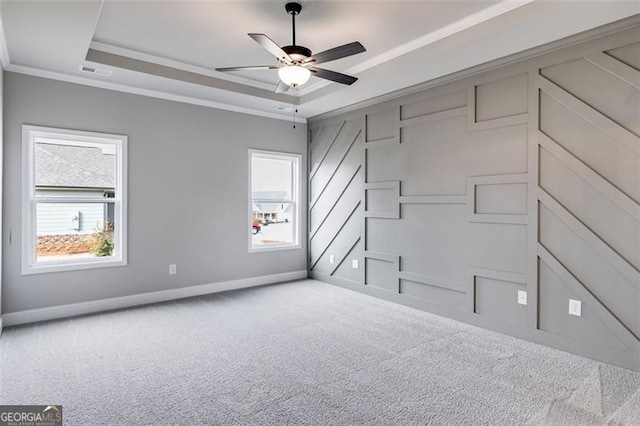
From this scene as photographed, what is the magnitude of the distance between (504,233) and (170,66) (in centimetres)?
408

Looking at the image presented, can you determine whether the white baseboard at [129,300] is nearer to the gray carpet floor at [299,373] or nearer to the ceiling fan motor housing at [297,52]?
the gray carpet floor at [299,373]

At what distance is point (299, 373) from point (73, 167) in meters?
3.58

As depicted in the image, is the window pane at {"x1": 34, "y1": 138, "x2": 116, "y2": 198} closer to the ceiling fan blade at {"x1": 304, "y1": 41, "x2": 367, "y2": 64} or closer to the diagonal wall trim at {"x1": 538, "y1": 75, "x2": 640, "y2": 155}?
the ceiling fan blade at {"x1": 304, "y1": 41, "x2": 367, "y2": 64}

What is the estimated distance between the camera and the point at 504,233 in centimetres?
372

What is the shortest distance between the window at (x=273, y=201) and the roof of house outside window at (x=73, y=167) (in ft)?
6.37

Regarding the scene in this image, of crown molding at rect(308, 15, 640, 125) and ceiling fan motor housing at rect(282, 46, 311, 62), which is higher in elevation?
crown molding at rect(308, 15, 640, 125)

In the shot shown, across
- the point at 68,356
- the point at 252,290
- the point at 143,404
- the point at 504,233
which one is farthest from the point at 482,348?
the point at 68,356

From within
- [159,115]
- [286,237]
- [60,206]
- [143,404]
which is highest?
[159,115]

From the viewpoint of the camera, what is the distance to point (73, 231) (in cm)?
439

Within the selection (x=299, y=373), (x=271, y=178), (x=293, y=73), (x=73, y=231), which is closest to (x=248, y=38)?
(x=293, y=73)

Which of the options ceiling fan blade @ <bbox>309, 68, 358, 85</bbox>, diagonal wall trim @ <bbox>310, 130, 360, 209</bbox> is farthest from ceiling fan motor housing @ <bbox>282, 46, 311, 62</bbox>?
diagonal wall trim @ <bbox>310, 130, 360, 209</bbox>

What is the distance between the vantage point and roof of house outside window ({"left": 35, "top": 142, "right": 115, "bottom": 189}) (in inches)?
165

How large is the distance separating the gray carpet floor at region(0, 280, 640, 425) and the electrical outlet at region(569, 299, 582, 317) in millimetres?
363

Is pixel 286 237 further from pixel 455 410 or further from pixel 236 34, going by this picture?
pixel 455 410
